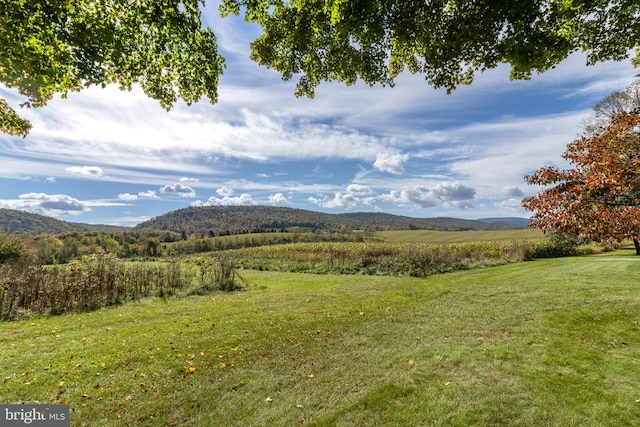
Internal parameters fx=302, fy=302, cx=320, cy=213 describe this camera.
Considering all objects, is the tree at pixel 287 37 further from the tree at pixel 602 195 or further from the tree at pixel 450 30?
the tree at pixel 602 195

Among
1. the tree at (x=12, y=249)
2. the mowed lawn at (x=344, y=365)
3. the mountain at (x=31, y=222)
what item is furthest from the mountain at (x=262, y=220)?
the mowed lawn at (x=344, y=365)

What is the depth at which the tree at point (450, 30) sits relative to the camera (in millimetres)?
3895

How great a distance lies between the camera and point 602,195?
4.31m

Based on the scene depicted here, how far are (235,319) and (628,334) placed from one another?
27.9 feet

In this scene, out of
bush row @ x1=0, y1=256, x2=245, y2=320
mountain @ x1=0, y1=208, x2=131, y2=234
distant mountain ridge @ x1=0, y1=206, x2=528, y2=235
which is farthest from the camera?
distant mountain ridge @ x1=0, y1=206, x2=528, y2=235

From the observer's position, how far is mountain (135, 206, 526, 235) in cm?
13320

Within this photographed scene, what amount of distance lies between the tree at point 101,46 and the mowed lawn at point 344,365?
4.39 m

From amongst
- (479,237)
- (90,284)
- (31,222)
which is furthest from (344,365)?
(31,222)

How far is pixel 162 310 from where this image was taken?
9500 mm

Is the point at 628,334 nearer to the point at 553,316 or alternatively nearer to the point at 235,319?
the point at 553,316

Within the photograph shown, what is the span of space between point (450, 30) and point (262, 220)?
469 feet

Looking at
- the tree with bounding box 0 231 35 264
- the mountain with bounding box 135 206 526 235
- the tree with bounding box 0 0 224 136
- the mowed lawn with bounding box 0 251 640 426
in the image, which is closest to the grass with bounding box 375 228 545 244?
the mowed lawn with bounding box 0 251 640 426

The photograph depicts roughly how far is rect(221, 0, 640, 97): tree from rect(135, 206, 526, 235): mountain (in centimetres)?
12118

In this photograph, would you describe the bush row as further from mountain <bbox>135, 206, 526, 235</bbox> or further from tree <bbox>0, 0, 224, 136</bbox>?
mountain <bbox>135, 206, 526, 235</bbox>
